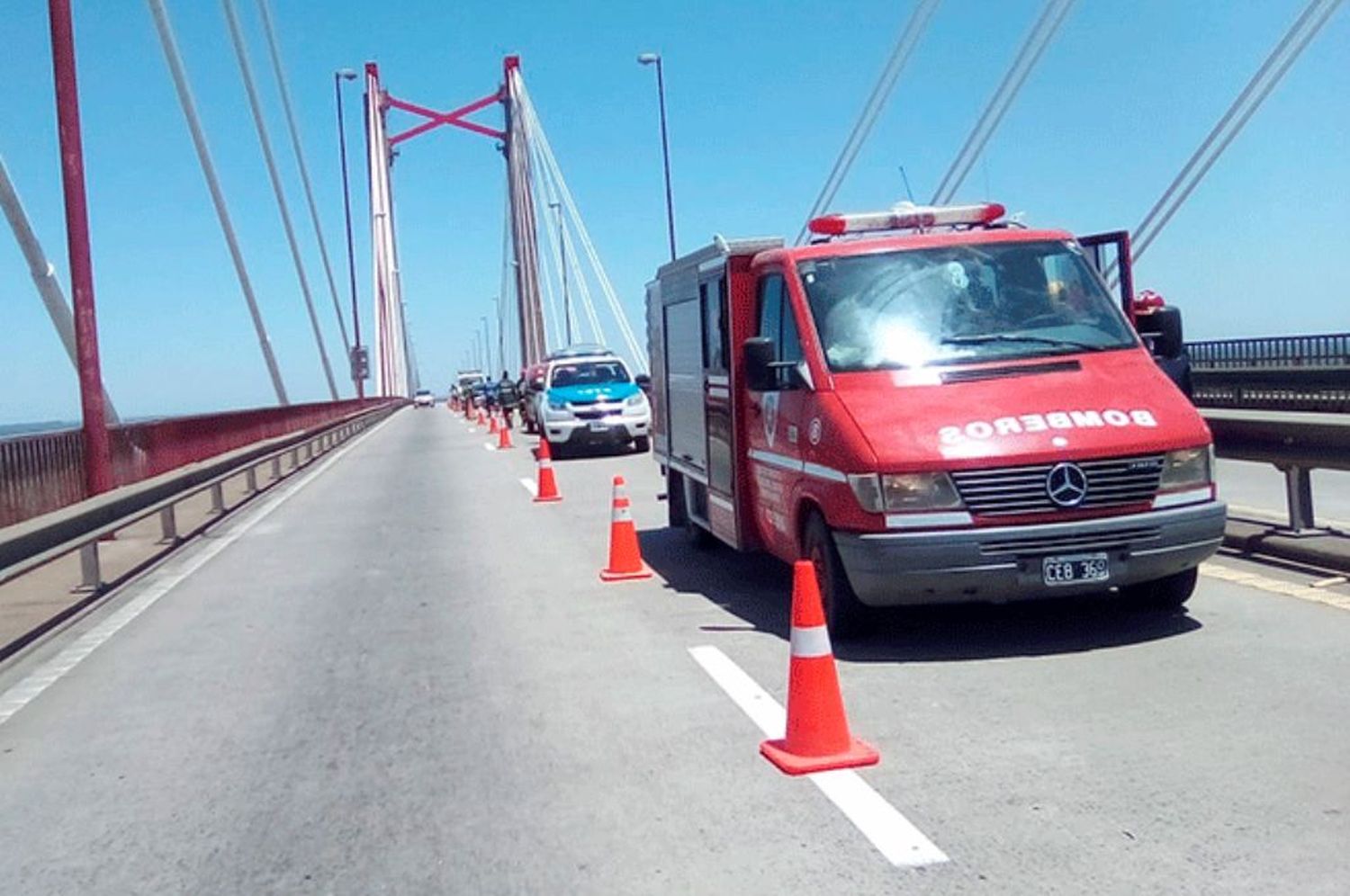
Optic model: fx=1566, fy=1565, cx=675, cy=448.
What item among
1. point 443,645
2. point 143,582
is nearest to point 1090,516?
point 443,645

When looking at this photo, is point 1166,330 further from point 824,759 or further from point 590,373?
point 590,373

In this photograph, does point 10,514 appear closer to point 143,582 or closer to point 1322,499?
point 143,582

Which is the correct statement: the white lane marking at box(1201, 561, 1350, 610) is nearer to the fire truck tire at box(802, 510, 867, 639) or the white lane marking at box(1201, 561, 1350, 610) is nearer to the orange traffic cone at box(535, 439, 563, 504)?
the fire truck tire at box(802, 510, 867, 639)

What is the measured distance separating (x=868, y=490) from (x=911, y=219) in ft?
8.87

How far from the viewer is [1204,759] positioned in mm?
5648

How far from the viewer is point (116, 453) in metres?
17.1

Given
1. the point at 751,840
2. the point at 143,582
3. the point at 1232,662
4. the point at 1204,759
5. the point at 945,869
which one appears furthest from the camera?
the point at 143,582

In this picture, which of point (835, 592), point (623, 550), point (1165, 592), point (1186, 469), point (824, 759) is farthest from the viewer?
point (623, 550)

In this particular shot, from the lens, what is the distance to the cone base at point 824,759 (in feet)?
18.8

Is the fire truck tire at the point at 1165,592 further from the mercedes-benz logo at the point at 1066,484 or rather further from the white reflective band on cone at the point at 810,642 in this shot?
the white reflective band on cone at the point at 810,642

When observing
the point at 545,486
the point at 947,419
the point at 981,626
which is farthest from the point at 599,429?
the point at 947,419

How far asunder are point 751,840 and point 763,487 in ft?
14.7

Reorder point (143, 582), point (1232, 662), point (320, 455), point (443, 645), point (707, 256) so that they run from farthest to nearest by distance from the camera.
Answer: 1. point (320, 455)
2. point (143, 582)
3. point (707, 256)
4. point (443, 645)
5. point (1232, 662)

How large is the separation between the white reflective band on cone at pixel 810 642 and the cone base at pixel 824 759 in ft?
1.18
